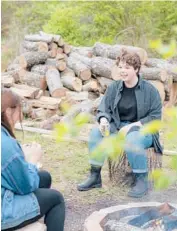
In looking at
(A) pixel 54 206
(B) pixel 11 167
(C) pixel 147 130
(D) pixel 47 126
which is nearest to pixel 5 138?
(B) pixel 11 167

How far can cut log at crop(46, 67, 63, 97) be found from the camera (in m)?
6.71

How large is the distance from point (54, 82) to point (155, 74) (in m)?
1.40

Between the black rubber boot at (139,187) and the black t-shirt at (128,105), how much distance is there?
432mm

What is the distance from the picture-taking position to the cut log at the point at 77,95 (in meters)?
6.63

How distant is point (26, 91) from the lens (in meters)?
6.51

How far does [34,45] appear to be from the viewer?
7723 millimetres

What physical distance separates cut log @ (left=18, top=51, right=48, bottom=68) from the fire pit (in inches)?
191

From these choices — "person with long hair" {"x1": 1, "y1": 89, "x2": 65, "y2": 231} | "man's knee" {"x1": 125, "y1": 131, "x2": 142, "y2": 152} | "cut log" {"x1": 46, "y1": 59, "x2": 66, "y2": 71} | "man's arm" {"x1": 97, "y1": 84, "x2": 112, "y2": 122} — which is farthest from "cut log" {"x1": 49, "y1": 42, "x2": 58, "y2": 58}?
"man's knee" {"x1": 125, "y1": 131, "x2": 142, "y2": 152}

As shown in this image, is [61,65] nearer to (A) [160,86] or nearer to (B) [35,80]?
(B) [35,80]

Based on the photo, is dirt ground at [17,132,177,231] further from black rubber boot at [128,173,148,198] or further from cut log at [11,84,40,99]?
cut log at [11,84,40,99]

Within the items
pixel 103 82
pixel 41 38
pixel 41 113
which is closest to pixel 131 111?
pixel 41 113

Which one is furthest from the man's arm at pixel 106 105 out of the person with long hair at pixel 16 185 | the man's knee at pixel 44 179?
the person with long hair at pixel 16 185

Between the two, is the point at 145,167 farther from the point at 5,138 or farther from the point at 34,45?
the point at 34,45

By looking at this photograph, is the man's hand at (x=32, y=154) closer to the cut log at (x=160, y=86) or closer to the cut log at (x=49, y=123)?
the cut log at (x=49, y=123)
